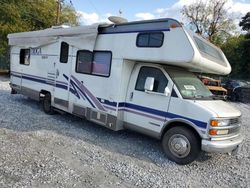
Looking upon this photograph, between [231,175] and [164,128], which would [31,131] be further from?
[231,175]

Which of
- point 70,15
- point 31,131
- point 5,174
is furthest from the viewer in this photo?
point 70,15

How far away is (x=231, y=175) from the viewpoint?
5250 millimetres

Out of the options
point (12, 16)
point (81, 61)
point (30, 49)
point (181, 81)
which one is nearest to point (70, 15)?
point (12, 16)

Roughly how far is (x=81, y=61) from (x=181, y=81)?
10.1ft

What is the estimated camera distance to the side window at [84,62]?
725cm

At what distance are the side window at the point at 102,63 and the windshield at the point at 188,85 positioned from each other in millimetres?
1607

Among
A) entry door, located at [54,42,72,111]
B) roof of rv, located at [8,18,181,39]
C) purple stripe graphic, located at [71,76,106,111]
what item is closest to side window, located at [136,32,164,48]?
roof of rv, located at [8,18,181,39]

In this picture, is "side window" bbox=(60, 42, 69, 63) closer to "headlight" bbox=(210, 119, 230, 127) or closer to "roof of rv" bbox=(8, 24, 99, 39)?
"roof of rv" bbox=(8, 24, 99, 39)

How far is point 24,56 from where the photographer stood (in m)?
10.2

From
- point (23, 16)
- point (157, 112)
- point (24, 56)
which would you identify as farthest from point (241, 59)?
point (157, 112)

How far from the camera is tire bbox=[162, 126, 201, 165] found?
211 inches

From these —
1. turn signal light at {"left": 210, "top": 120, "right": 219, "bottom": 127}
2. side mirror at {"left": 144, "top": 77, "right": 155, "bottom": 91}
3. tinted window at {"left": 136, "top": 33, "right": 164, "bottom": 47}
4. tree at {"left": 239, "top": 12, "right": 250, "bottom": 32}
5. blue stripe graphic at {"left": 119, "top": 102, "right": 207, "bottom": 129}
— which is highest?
tree at {"left": 239, "top": 12, "right": 250, "bottom": 32}

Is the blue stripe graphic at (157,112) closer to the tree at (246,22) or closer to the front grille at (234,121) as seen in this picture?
the front grille at (234,121)

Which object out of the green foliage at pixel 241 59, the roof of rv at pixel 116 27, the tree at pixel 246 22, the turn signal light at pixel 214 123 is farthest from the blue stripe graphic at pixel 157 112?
the tree at pixel 246 22
